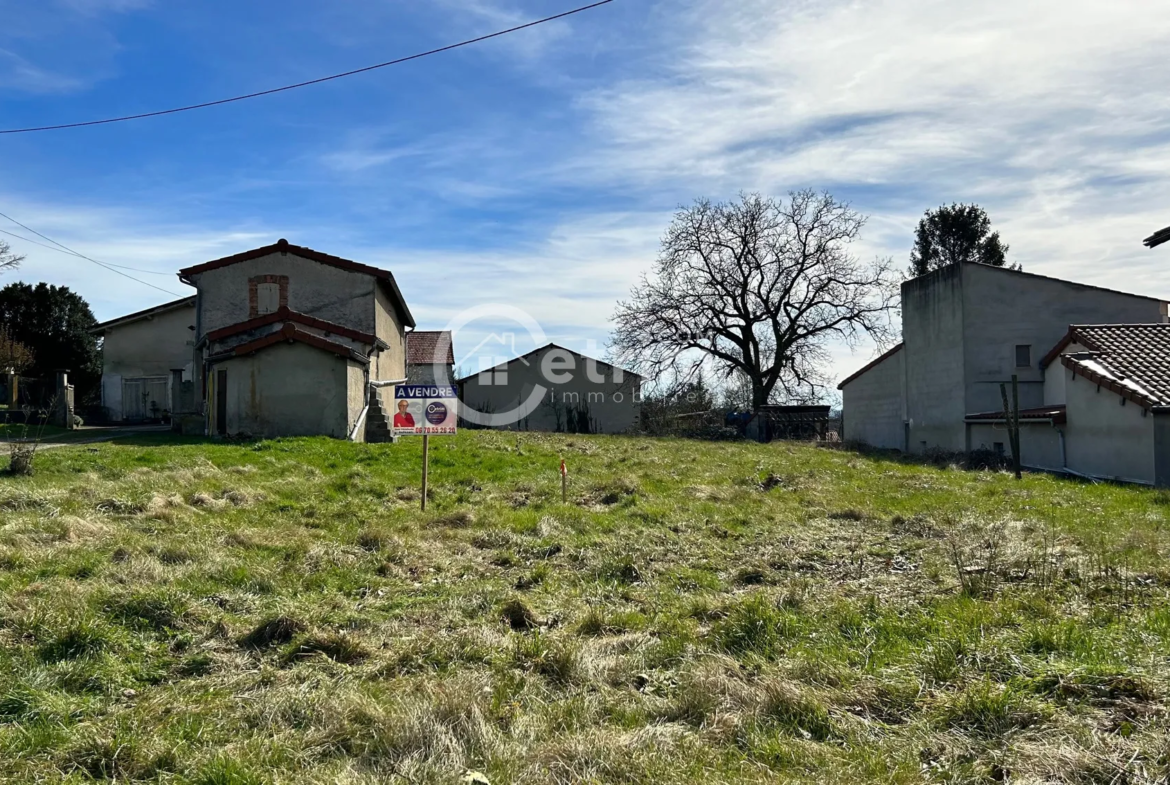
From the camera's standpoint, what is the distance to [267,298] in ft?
91.5

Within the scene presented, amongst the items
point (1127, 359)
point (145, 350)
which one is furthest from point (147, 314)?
point (1127, 359)

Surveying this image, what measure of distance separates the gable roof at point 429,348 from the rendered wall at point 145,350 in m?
17.3

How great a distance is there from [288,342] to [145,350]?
50.7 ft

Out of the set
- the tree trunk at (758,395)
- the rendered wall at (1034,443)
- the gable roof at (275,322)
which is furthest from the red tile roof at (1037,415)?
the gable roof at (275,322)

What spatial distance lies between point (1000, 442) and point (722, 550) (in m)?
21.3

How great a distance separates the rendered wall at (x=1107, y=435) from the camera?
19141mm

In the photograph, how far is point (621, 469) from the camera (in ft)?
64.4

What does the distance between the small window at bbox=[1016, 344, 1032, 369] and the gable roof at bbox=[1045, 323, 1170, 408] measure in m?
3.53

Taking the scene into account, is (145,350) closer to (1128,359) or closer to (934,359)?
(934,359)

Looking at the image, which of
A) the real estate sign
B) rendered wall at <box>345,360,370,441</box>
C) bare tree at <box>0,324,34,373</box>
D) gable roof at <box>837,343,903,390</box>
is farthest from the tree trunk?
bare tree at <box>0,324,34,373</box>

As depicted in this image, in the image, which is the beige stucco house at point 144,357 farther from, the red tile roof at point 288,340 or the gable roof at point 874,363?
the gable roof at point 874,363

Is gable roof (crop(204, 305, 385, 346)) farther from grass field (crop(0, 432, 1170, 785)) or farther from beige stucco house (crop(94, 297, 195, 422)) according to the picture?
grass field (crop(0, 432, 1170, 785))

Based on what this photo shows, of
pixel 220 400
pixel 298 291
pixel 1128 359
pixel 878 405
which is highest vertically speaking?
pixel 298 291

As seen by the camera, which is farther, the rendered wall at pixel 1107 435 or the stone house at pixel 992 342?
the stone house at pixel 992 342
